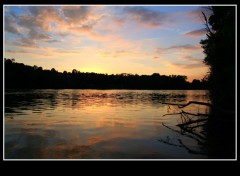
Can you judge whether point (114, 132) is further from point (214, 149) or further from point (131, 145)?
point (214, 149)

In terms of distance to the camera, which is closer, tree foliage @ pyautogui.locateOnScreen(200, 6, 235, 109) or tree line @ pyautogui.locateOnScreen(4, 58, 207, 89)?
tree foliage @ pyautogui.locateOnScreen(200, 6, 235, 109)

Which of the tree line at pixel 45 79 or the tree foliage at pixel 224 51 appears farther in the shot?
the tree line at pixel 45 79

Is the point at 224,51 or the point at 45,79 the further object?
the point at 45,79

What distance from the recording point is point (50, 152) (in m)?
13.5
